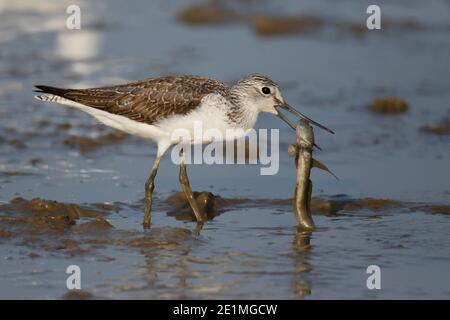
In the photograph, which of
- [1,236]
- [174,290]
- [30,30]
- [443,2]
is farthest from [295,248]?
[443,2]

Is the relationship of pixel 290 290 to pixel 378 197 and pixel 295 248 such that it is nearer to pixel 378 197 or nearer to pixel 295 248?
pixel 295 248

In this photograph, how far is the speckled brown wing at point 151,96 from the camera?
1034 centimetres

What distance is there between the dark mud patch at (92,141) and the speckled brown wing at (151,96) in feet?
7.15

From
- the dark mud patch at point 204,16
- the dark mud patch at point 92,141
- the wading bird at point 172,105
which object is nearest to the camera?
the wading bird at point 172,105

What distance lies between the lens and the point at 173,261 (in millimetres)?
9219

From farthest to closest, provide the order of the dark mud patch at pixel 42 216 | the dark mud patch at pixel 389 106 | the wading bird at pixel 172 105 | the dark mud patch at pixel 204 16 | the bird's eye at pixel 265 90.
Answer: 1. the dark mud patch at pixel 204 16
2. the dark mud patch at pixel 389 106
3. the bird's eye at pixel 265 90
4. the wading bird at pixel 172 105
5. the dark mud patch at pixel 42 216

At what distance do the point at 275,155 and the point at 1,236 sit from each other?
13.3 ft

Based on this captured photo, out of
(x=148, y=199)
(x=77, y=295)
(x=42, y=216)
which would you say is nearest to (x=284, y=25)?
(x=148, y=199)

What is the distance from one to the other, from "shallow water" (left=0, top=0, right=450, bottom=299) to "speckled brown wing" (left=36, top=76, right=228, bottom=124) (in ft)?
3.45

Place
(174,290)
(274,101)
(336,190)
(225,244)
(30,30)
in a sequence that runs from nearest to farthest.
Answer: (174,290) → (225,244) → (274,101) → (336,190) → (30,30)

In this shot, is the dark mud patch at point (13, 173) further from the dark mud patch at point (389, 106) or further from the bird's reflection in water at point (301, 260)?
the dark mud patch at point (389, 106)

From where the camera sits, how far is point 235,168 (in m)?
12.3

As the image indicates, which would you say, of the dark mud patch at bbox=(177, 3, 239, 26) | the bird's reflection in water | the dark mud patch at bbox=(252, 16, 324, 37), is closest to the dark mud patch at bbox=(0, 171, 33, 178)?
the bird's reflection in water

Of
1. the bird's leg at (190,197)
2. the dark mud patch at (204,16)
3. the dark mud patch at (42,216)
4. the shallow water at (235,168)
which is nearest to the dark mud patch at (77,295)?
the shallow water at (235,168)
